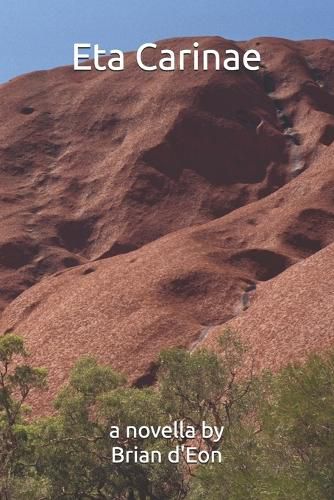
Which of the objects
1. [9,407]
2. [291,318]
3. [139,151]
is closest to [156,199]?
[139,151]

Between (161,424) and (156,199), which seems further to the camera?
(156,199)

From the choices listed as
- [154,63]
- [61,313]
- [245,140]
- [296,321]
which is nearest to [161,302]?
[61,313]

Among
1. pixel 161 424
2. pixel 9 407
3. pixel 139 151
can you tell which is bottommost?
pixel 161 424

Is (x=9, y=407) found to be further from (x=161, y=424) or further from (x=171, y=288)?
(x=171, y=288)

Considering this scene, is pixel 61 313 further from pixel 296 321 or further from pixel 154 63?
pixel 154 63

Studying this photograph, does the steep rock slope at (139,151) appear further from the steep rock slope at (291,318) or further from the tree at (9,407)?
the tree at (9,407)

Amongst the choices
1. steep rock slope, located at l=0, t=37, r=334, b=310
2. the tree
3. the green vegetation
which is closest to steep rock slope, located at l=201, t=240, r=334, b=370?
the green vegetation
